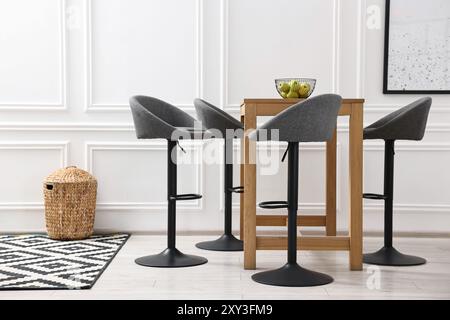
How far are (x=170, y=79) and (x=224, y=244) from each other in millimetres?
1292

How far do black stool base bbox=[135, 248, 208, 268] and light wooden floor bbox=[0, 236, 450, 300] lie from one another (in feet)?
0.18

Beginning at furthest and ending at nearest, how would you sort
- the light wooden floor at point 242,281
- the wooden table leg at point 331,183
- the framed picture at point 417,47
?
the framed picture at point 417,47 < the wooden table leg at point 331,183 < the light wooden floor at point 242,281

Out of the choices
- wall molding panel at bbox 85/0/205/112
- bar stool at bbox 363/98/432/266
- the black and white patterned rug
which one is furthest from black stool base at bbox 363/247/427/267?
wall molding panel at bbox 85/0/205/112

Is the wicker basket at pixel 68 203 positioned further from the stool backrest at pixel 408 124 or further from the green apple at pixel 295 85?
the stool backrest at pixel 408 124

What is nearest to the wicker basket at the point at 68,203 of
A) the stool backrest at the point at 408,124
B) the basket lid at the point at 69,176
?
the basket lid at the point at 69,176

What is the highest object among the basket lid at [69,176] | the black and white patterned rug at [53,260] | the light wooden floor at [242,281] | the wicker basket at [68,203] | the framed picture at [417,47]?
the framed picture at [417,47]

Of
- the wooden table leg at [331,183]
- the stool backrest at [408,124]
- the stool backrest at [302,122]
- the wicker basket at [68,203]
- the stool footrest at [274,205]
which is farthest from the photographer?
the wicker basket at [68,203]

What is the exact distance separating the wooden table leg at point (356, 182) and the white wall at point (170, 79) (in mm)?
1155

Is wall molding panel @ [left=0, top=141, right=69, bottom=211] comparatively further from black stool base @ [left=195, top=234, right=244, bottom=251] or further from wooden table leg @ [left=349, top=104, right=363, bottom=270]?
wooden table leg @ [left=349, top=104, right=363, bottom=270]

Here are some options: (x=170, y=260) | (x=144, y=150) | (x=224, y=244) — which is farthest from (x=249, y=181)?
(x=144, y=150)

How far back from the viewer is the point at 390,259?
11.3 feet

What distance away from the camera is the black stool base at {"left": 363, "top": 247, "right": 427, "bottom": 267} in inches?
133

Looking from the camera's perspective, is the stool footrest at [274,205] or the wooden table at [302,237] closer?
the stool footrest at [274,205]

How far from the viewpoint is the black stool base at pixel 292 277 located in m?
2.86
